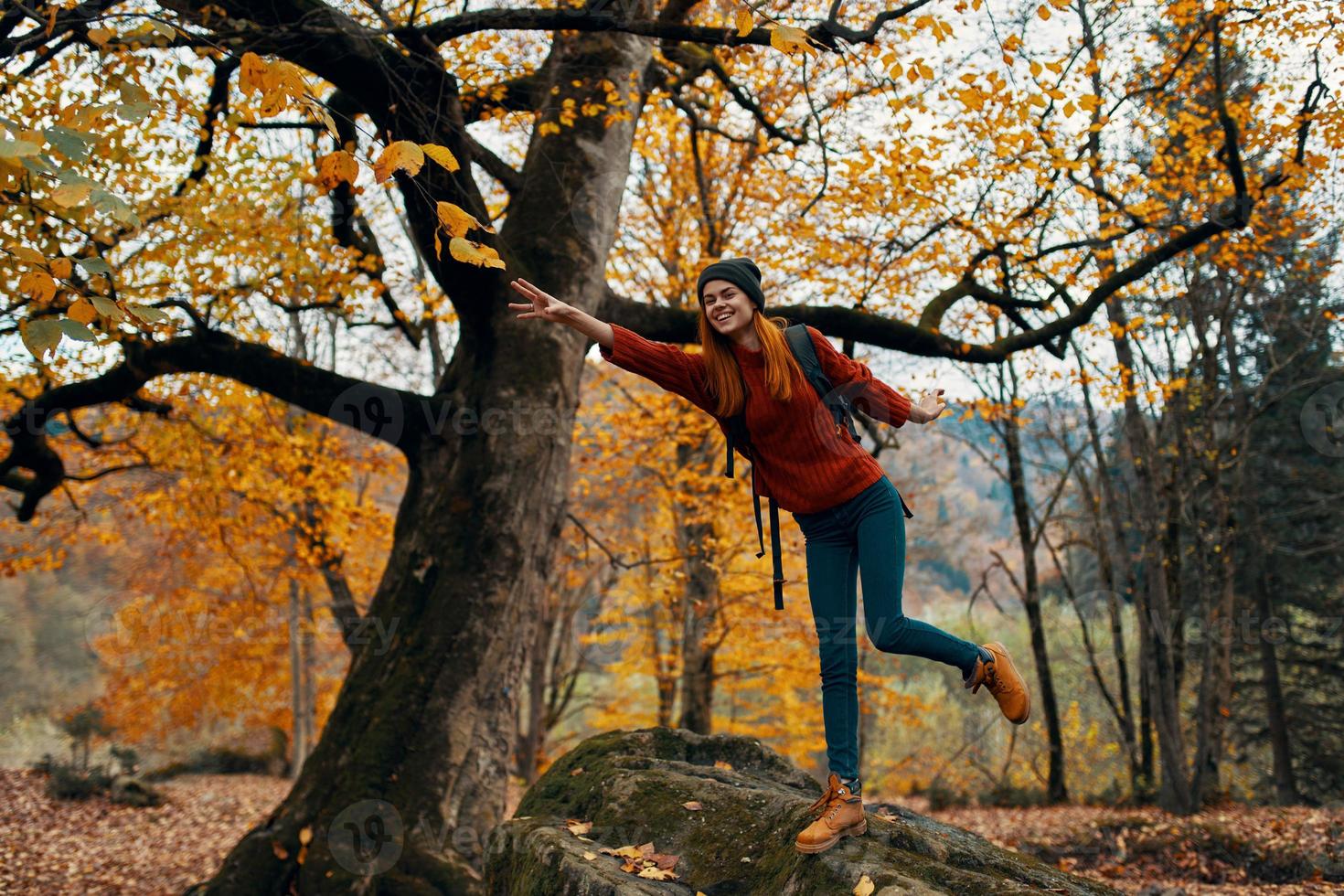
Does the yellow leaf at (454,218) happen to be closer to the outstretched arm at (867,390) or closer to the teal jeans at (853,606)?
the outstretched arm at (867,390)

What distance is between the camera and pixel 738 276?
11.1 feet

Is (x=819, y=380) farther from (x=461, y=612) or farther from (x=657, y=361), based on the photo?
(x=461, y=612)

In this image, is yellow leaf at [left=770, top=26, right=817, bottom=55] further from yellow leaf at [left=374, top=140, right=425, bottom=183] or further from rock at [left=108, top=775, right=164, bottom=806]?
rock at [left=108, top=775, right=164, bottom=806]

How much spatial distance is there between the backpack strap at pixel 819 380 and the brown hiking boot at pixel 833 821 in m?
1.29

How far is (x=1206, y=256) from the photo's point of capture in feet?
37.2

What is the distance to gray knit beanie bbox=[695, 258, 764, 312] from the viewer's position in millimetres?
3367

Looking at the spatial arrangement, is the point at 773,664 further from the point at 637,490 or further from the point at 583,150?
the point at 583,150

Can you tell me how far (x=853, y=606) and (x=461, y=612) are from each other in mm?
3059

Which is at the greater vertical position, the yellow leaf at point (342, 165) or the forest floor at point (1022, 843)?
the yellow leaf at point (342, 165)

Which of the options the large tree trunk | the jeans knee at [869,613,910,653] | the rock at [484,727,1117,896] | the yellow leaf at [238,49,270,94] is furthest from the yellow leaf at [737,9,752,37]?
the rock at [484,727,1117,896]

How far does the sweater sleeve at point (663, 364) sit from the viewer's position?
3496 millimetres

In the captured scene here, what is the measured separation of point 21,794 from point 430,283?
9117 mm

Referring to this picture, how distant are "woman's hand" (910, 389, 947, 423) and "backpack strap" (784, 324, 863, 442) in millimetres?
245

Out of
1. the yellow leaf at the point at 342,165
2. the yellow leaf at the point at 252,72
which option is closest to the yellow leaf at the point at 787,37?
the yellow leaf at the point at 342,165
